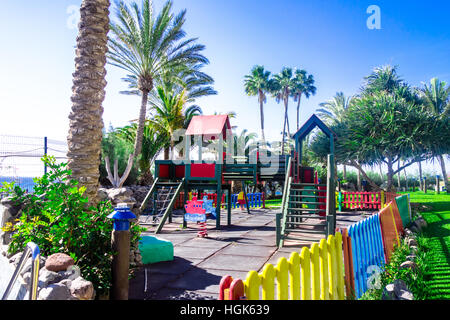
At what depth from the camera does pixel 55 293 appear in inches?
120

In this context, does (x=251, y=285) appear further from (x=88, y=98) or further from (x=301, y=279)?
(x=88, y=98)

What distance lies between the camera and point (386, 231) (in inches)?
263

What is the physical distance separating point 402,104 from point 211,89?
594 inches

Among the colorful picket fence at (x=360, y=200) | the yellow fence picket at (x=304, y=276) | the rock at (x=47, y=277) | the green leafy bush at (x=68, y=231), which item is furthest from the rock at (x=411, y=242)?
the colorful picket fence at (x=360, y=200)

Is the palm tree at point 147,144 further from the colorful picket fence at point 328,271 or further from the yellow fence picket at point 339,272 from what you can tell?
the yellow fence picket at point 339,272

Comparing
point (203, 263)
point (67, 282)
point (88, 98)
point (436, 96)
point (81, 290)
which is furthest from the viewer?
point (436, 96)

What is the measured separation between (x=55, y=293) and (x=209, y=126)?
1044cm

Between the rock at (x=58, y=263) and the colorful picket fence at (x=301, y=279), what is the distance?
2149 mm

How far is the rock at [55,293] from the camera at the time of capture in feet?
9.93

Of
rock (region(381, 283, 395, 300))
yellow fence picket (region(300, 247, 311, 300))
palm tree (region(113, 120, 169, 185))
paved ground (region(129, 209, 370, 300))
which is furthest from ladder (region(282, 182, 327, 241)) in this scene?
palm tree (region(113, 120, 169, 185))

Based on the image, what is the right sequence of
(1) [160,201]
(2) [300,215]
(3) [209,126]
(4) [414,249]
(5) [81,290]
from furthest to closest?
1. (3) [209,126]
2. (1) [160,201]
3. (2) [300,215]
4. (4) [414,249]
5. (5) [81,290]

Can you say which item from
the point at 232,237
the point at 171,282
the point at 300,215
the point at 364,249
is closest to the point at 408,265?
the point at 364,249
